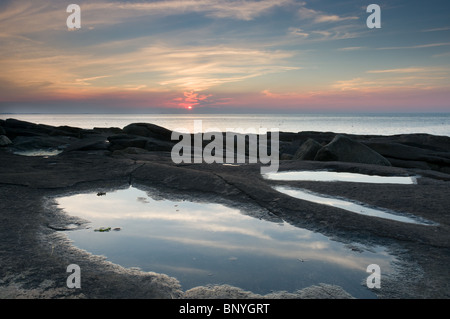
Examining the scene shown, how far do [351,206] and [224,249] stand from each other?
305 cm

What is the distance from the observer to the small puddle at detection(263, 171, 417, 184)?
27.0 ft

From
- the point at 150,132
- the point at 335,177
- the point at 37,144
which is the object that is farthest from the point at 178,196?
the point at 150,132

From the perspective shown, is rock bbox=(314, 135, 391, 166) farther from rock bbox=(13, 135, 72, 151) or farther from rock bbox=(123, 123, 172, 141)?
rock bbox=(13, 135, 72, 151)

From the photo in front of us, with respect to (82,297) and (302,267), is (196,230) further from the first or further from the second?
(82,297)

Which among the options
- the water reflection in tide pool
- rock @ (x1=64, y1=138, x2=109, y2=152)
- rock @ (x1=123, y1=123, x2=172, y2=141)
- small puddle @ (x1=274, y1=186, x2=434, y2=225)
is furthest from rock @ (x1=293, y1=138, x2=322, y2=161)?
rock @ (x1=123, y1=123, x2=172, y2=141)

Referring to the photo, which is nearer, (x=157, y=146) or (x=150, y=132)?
(x=157, y=146)

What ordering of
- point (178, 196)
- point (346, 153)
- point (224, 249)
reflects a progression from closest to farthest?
point (224, 249)
point (178, 196)
point (346, 153)

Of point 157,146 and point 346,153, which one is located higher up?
point 157,146

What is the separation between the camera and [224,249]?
4.04 meters

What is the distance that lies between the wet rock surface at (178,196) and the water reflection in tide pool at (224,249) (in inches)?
6.9

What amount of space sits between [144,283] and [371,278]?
2.18 meters

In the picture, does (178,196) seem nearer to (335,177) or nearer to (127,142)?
(335,177)

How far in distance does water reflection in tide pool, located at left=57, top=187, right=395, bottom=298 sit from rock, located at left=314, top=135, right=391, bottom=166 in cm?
788
